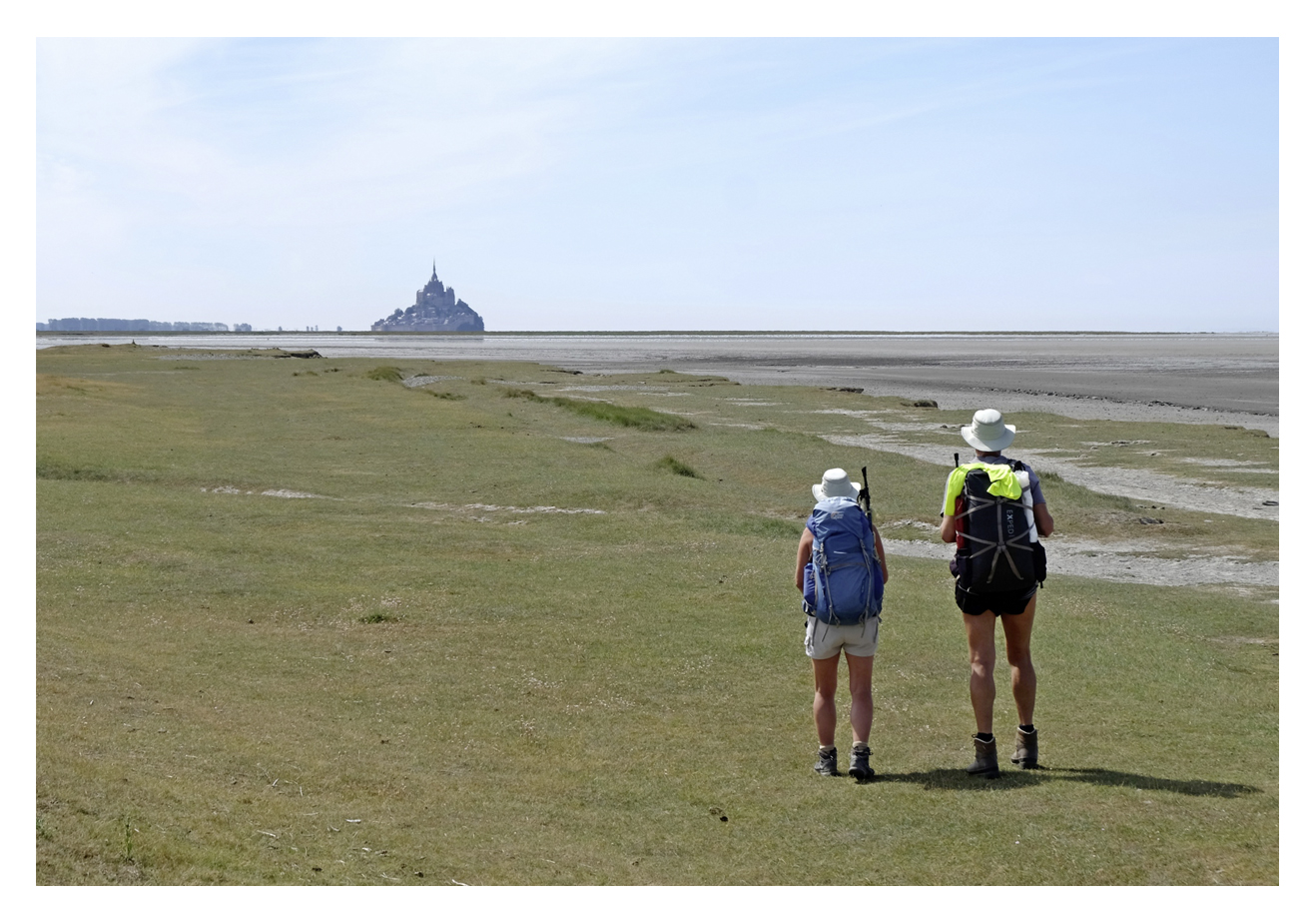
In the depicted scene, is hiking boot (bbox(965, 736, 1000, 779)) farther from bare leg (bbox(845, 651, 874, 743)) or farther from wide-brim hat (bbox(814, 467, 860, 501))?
wide-brim hat (bbox(814, 467, 860, 501))

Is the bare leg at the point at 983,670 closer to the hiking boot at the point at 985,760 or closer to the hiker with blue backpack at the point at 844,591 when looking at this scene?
the hiking boot at the point at 985,760

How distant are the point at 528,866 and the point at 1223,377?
295 feet

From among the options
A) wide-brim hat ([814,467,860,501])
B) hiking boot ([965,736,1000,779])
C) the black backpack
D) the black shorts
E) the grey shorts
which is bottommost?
hiking boot ([965,736,1000,779])

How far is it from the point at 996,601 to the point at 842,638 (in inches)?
45.5

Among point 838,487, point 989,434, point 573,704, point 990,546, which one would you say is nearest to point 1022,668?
point 990,546

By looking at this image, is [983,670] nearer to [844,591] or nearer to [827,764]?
[844,591]

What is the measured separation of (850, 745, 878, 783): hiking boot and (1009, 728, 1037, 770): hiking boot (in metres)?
1.17

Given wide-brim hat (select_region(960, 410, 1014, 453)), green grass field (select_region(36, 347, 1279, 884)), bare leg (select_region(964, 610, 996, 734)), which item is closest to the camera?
green grass field (select_region(36, 347, 1279, 884))

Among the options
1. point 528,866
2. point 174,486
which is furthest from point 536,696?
point 174,486

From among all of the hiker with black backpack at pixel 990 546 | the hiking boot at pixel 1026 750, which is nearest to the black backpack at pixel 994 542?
the hiker with black backpack at pixel 990 546

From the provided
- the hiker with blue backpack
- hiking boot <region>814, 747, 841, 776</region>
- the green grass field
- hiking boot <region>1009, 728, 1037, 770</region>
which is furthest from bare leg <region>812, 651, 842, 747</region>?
hiking boot <region>1009, 728, 1037, 770</region>

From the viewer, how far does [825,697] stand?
9.46 meters

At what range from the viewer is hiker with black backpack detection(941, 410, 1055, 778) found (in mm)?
8844
